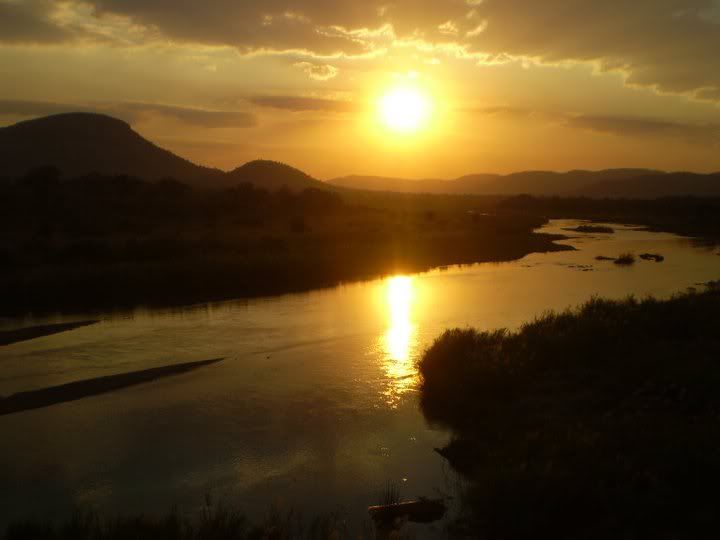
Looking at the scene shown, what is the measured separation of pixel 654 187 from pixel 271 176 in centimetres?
11869

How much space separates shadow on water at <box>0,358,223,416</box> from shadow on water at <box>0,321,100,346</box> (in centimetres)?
541

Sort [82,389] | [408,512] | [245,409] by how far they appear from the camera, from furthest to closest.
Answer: [82,389] → [245,409] → [408,512]

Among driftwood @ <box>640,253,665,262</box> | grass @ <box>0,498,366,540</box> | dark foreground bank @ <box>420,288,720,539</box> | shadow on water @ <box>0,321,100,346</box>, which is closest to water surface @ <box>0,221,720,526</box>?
shadow on water @ <box>0,321,100,346</box>

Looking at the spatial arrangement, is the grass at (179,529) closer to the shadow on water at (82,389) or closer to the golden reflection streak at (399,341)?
the golden reflection streak at (399,341)

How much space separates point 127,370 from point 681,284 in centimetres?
2247

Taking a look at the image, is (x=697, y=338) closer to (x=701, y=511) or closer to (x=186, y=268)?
(x=701, y=511)

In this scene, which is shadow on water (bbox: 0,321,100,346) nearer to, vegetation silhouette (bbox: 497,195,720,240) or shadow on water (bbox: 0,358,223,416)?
shadow on water (bbox: 0,358,223,416)

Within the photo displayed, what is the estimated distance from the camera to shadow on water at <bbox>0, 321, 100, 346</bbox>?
18.9 meters

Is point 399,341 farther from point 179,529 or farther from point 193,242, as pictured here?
point 193,242

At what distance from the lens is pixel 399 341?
1867cm

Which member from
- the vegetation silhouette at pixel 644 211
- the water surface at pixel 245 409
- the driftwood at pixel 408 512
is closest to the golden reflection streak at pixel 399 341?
the water surface at pixel 245 409

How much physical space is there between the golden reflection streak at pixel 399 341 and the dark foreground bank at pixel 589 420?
0.65 meters

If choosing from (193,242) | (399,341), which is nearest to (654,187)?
(193,242)

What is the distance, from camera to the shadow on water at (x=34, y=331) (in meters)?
18.9
